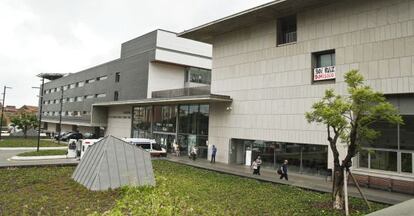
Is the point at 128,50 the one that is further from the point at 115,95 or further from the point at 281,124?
the point at 281,124

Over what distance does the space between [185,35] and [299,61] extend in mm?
11469

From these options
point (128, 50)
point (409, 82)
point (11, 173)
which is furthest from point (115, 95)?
point (409, 82)

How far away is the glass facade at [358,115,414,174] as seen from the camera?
17.7 m

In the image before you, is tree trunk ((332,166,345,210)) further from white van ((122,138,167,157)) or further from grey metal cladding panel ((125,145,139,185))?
white van ((122,138,167,157))

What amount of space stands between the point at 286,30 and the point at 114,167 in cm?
1575

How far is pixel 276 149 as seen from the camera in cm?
2466

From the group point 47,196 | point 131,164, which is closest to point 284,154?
point 131,164

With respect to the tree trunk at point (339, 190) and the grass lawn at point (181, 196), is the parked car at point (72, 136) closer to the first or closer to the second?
the grass lawn at point (181, 196)

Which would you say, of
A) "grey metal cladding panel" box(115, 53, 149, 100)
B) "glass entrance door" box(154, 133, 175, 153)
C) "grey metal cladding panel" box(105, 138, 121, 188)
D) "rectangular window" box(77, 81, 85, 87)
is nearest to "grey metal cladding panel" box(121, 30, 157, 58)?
"grey metal cladding panel" box(115, 53, 149, 100)

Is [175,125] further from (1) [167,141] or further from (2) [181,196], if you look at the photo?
(2) [181,196]

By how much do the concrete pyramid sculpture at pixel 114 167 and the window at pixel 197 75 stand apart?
27.9m

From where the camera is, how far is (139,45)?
147ft

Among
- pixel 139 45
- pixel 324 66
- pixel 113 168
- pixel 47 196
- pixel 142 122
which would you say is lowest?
pixel 47 196

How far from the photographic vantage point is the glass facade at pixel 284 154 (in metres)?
21.8
